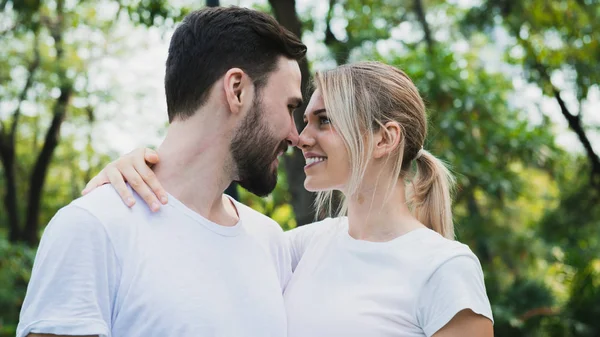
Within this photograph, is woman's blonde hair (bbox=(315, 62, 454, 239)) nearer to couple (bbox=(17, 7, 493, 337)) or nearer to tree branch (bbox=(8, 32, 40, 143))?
couple (bbox=(17, 7, 493, 337))

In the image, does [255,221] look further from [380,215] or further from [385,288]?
[385,288]

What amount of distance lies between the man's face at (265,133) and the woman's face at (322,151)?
180 millimetres

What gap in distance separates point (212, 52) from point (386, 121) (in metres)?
0.69

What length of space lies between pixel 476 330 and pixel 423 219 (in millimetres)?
659

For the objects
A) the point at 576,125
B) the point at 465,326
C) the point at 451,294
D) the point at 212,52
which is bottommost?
the point at 576,125

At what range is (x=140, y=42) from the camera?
53.7 feet

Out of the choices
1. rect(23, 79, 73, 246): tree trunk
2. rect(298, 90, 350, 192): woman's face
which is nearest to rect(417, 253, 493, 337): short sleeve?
rect(298, 90, 350, 192): woman's face

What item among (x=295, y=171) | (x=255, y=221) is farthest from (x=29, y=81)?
(x=255, y=221)

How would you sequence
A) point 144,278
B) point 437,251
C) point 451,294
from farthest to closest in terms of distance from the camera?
point 437,251
point 451,294
point 144,278

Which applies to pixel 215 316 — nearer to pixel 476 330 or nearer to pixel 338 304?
pixel 338 304

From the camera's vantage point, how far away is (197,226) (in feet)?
7.64

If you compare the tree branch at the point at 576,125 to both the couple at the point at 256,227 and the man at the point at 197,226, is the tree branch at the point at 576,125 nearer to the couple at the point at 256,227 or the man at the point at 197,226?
the couple at the point at 256,227

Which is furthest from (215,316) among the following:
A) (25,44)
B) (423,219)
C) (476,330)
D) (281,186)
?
(25,44)

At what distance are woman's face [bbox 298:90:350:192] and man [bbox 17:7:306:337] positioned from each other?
11 centimetres
